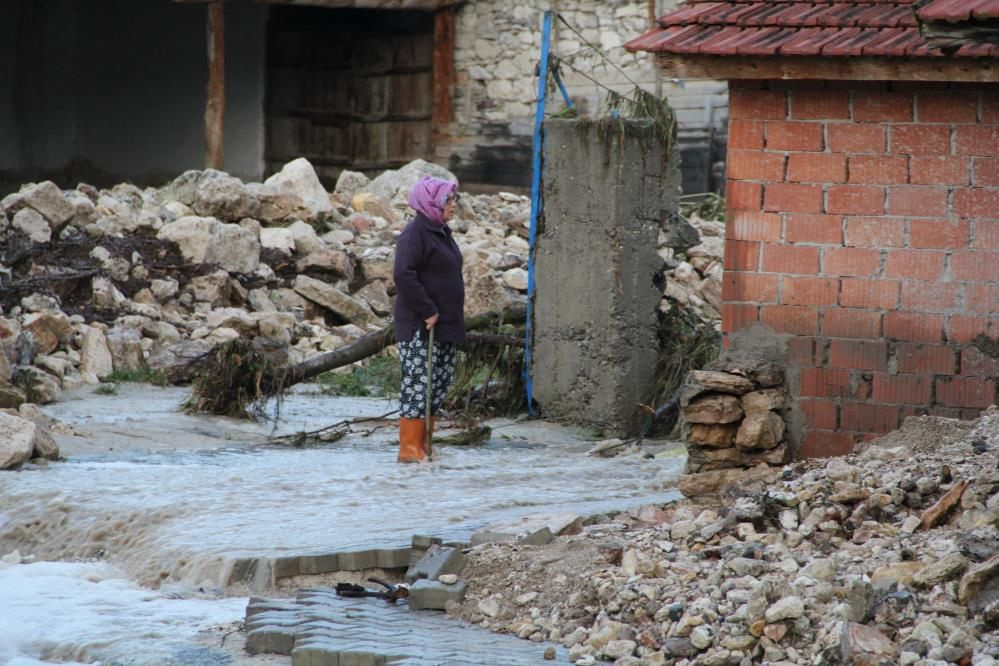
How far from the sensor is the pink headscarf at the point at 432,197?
815 cm

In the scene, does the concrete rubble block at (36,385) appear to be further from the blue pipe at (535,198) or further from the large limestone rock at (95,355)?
the blue pipe at (535,198)

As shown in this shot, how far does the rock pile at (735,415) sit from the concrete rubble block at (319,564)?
1.88 m

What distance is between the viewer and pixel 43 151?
1833cm

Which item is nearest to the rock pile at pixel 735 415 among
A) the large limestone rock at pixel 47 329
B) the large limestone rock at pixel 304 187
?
the large limestone rock at pixel 47 329

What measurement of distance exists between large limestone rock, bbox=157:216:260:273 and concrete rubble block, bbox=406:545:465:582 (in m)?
8.00

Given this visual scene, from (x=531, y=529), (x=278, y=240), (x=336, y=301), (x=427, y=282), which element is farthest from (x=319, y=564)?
(x=278, y=240)

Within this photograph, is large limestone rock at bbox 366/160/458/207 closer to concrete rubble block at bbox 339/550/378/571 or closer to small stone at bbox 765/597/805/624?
concrete rubble block at bbox 339/550/378/571

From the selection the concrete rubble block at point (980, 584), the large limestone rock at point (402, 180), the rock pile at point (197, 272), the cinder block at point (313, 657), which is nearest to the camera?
the concrete rubble block at point (980, 584)

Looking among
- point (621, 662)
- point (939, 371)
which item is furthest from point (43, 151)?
point (621, 662)

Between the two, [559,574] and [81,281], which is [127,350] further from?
[559,574]

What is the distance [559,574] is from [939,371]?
7.49ft

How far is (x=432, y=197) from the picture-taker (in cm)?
814

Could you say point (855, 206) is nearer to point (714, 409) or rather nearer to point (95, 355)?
point (714, 409)

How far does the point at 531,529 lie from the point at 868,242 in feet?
6.86
